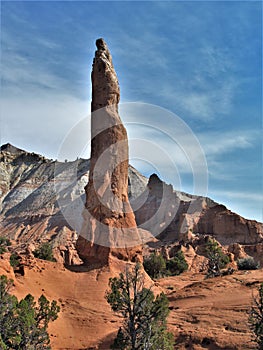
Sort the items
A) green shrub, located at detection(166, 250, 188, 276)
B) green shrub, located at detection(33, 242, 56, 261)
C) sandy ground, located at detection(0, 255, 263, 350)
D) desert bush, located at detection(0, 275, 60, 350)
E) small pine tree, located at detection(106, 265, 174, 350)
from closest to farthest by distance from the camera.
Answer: desert bush, located at detection(0, 275, 60, 350)
small pine tree, located at detection(106, 265, 174, 350)
sandy ground, located at detection(0, 255, 263, 350)
green shrub, located at detection(33, 242, 56, 261)
green shrub, located at detection(166, 250, 188, 276)

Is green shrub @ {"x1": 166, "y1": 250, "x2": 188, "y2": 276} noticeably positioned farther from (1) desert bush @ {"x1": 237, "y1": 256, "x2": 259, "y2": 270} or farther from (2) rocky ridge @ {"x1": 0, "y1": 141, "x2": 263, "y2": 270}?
A: (1) desert bush @ {"x1": 237, "y1": 256, "x2": 259, "y2": 270}

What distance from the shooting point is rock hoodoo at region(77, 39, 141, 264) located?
27.9m

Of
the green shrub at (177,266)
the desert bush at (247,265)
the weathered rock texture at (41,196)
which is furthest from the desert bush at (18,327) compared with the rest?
the weathered rock texture at (41,196)

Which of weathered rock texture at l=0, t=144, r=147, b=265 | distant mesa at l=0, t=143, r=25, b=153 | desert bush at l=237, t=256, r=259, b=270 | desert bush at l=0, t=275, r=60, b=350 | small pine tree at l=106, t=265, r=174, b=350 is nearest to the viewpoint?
desert bush at l=0, t=275, r=60, b=350

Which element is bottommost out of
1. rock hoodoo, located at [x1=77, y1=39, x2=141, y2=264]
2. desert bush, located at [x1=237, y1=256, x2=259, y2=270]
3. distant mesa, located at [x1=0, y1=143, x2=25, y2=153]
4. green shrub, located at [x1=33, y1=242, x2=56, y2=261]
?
green shrub, located at [x1=33, y1=242, x2=56, y2=261]

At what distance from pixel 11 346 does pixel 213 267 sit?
26595 millimetres

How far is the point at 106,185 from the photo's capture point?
2889cm

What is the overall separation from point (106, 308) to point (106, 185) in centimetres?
909

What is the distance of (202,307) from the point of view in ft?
82.4

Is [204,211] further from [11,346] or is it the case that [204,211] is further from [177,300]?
[11,346]

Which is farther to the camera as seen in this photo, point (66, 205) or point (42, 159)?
point (42, 159)

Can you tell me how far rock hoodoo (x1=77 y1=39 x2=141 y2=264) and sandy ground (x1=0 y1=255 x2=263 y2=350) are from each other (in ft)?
5.57

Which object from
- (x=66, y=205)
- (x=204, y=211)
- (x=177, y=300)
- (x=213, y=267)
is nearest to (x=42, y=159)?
(x=66, y=205)

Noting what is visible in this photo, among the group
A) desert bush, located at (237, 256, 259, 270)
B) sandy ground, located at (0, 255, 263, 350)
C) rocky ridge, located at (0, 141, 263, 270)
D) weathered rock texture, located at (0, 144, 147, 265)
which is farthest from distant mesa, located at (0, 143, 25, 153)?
sandy ground, located at (0, 255, 263, 350)
